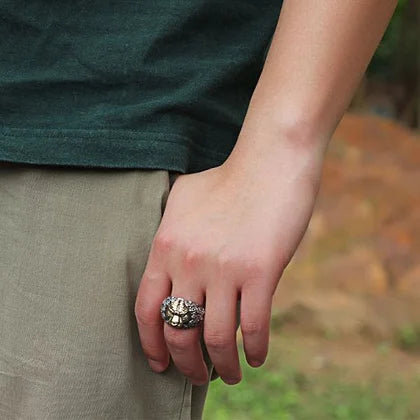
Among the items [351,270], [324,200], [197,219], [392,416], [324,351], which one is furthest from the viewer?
[324,200]

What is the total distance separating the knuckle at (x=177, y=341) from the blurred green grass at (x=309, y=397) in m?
2.94

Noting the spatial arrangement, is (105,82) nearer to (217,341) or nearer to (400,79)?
(217,341)

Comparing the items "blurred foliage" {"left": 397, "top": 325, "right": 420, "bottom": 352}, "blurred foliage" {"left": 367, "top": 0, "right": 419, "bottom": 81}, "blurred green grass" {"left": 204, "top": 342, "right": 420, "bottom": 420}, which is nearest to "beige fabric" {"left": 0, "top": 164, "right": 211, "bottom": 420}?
"blurred green grass" {"left": 204, "top": 342, "right": 420, "bottom": 420}

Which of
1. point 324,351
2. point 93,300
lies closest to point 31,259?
point 93,300

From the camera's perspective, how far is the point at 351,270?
19.1 ft

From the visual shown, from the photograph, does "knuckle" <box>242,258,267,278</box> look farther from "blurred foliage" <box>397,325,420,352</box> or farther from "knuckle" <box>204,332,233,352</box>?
"blurred foliage" <box>397,325,420,352</box>

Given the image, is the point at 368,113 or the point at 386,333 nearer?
the point at 386,333

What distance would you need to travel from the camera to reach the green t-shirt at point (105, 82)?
112cm

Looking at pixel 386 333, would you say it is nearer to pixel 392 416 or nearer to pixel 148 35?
pixel 392 416

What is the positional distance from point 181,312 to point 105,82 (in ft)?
0.85

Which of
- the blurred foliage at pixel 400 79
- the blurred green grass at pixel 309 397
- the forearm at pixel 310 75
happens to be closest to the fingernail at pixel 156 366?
the forearm at pixel 310 75

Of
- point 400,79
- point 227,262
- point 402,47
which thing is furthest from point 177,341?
point 400,79

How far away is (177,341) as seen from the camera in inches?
43.3

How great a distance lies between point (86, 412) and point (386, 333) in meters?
4.10
